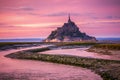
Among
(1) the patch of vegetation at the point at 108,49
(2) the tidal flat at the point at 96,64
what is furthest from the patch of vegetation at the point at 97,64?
(1) the patch of vegetation at the point at 108,49

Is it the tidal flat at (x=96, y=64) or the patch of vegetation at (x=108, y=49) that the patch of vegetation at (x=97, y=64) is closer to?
the tidal flat at (x=96, y=64)

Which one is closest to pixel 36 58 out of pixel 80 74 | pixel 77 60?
pixel 77 60

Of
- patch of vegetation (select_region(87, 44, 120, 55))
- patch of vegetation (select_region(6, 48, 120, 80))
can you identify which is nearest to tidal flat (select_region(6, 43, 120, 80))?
patch of vegetation (select_region(6, 48, 120, 80))

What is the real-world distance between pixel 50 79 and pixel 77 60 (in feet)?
69.9

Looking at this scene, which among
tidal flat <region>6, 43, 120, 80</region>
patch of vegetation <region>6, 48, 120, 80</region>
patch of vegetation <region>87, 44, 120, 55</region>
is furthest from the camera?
patch of vegetation <region>87, 44, 120, 55</region>

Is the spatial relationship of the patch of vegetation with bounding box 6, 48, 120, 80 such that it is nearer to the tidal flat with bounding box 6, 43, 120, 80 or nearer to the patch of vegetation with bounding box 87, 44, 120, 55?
the tidal flat with bounding box 6, 43, 120, 80

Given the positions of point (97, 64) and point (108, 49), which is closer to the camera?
point (97, 64)

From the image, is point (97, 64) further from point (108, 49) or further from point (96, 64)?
point (108, 49)

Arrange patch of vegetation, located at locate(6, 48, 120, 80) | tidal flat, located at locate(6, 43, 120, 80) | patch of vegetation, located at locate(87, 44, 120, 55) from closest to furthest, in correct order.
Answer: patch of vegetation, located at locate(6, 48, 120, 80), tidal flat, located at locate(6, 43, 120, 80), patch of vegetation, located at locate(87, 44, 120, 55)

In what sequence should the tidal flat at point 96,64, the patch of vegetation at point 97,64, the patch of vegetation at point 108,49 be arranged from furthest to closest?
1. the patch of vegetation at point 108,49
2. the tidal flat at point 96,64
3. the patch of vegetation at point 97,64

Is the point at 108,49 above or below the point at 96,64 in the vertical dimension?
above

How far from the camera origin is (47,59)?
70.3 meters

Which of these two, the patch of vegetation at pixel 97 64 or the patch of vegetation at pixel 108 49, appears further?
the patch of vegetation at pixel 108 49

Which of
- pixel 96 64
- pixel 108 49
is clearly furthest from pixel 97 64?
pixel 108 49
